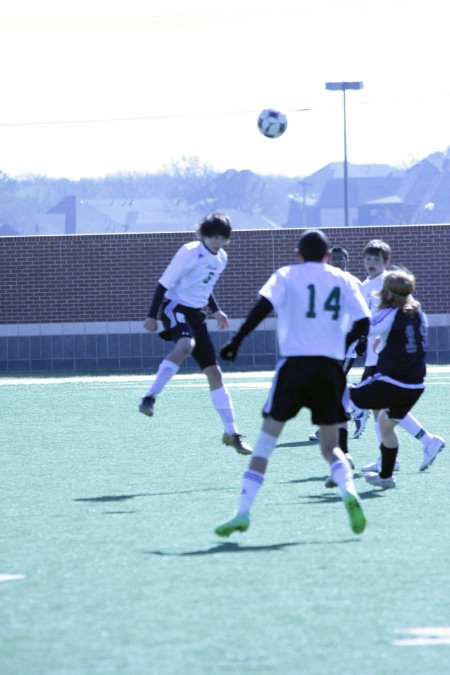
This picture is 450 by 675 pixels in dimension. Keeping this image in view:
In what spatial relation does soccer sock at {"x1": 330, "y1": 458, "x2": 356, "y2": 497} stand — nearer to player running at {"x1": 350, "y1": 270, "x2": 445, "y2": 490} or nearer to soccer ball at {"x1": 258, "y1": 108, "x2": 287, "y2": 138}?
player running at {"x1": 350, "y1": 270, "x2": 445, "y2": 490}

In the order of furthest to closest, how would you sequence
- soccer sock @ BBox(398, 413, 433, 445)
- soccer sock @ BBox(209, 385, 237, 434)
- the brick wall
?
the brick wall < soccer sock @ BBox(209, 385, 237, 434) < soccer sock @ BBox(398, 413, 433, 445)

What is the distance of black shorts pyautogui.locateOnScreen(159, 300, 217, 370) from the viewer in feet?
39.6

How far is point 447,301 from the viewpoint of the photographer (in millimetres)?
28688

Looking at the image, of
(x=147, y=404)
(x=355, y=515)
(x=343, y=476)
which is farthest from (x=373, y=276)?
(x=355, y=515)

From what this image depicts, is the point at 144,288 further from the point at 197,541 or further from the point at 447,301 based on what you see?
the point at 197,541

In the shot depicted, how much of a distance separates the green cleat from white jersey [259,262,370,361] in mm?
784

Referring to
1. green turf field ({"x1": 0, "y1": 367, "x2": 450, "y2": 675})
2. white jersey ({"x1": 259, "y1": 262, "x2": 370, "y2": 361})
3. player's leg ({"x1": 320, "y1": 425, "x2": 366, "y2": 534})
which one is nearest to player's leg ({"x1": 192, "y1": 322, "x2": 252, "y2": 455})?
green turf field ({"x1": 0, "y1": 367, "x2": 450, "y2": 675})

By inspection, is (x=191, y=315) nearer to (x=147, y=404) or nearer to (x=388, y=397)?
(x=147, y=404)

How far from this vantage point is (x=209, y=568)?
7121 mm

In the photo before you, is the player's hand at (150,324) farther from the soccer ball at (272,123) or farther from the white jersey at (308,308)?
the soccer ball at (272,123)

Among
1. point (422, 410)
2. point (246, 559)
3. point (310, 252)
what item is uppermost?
point (310, 252)

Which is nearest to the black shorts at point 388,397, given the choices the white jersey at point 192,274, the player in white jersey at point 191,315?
the player in white jersey at point 191,315

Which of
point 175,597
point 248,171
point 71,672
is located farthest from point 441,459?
point 248,171

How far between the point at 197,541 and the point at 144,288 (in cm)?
2114
